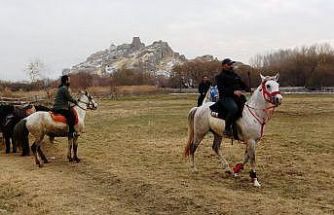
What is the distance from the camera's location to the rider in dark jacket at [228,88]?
427 inches

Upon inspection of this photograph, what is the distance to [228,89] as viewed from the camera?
36.1 feet

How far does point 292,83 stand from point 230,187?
77.4 meters

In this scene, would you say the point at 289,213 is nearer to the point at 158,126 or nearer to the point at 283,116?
the point at 158,126

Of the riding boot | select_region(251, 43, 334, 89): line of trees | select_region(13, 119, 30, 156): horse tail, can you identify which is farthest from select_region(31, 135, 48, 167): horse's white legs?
select_region(251, 43, 334, 89): line of trees

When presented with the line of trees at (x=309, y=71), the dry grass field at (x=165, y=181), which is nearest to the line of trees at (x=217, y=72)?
the line of trees at (x=309, y=71)

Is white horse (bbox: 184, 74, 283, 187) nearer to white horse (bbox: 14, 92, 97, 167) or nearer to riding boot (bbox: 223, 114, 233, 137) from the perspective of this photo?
riding boot (bbox: 223, 114, 233, 137)

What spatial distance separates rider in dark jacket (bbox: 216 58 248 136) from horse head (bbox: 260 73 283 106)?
53cm

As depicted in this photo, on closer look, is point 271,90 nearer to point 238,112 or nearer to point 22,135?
point 238,112

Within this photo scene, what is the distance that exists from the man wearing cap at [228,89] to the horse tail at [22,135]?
22.8 ft

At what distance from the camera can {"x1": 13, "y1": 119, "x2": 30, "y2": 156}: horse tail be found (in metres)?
15.0

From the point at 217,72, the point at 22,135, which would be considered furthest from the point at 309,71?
the point at 22,135

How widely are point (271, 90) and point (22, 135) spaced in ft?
27.9

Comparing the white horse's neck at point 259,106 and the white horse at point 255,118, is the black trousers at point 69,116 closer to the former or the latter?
the white horse at point 255,118

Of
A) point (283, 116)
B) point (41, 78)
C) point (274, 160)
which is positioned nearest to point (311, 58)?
point (41, 78)
